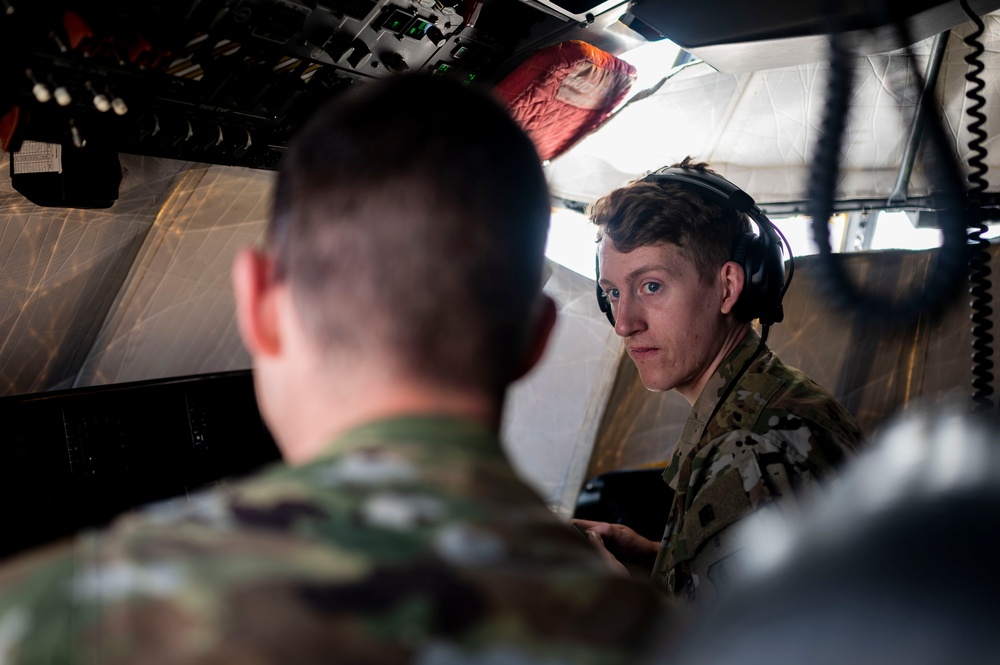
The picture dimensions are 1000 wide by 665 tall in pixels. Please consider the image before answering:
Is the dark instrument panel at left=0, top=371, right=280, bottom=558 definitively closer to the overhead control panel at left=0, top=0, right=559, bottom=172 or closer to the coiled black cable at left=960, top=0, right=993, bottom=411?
the overhead control panel at left=0, top=0, right=559, bottom=172

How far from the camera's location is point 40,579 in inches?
14.8

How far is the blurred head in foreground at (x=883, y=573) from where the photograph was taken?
0.26 meters

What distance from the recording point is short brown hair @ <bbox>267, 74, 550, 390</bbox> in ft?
1.70

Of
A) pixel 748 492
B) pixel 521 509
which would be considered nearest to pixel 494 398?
pixel 521 509

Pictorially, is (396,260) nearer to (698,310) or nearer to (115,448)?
(698,310)

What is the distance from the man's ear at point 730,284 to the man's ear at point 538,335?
2.84 ft

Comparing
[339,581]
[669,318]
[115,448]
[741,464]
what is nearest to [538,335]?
[339,581]

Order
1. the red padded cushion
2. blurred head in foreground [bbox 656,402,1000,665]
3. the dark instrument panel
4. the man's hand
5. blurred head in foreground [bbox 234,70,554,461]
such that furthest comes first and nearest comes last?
the red padded cushion, the man's hand, the dark instrument panel, blurred head in foreground [bbox 234,70,554,461], blurred head in foreground [bbox 656,402,1000,665]

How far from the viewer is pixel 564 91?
73.0 inches

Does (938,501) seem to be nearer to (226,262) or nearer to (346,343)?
(346,343)

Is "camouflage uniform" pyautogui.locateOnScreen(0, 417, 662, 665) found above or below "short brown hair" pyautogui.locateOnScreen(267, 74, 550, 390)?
below

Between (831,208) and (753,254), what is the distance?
675 millimetres

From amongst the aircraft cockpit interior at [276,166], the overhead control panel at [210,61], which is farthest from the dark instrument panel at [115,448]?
the overhead control panel at [210,61]

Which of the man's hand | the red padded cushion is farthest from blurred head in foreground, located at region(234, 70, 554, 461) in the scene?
the red padded cushion
